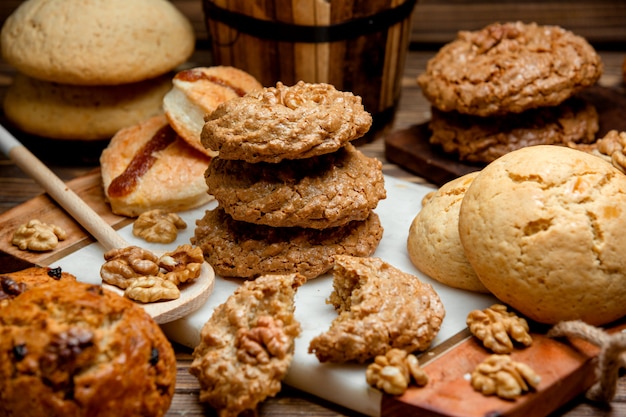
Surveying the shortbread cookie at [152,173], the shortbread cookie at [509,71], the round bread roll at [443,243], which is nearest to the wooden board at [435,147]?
the shortbread cookie at [509,71]

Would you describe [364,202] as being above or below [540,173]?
below

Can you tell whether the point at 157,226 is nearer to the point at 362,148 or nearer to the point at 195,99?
the point at 195,99

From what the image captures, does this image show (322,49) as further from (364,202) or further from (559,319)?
(559,319)

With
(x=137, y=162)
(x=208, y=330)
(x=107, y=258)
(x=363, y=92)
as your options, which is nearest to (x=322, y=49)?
(x=363, y=92)

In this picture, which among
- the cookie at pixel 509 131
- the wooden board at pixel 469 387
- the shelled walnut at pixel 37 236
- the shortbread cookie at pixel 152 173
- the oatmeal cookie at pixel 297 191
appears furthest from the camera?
the cookie at pixel 509 131

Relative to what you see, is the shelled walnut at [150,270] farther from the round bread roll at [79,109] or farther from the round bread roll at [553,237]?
the round bread roll at [79,109]

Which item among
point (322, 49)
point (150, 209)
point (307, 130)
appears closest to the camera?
point (307, 130)

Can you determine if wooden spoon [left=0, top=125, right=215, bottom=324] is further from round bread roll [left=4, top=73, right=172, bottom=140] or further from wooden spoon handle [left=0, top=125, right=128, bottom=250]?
round bread roll [left=4, top=73, right=172, bottom=140]
